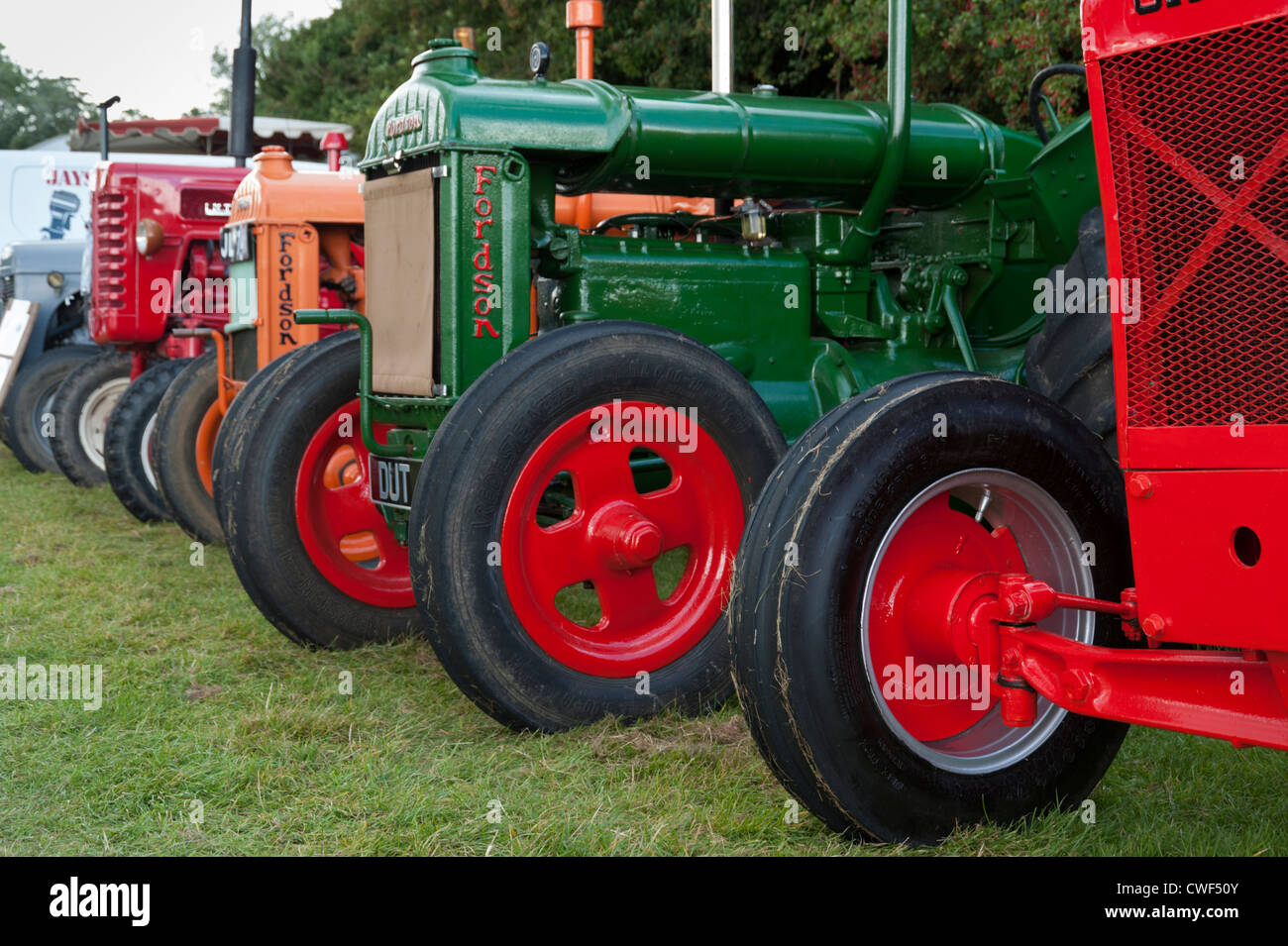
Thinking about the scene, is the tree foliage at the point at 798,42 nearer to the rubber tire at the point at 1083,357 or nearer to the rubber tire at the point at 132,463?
the rubber tire at the point at 1083,357

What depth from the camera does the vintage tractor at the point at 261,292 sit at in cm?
656

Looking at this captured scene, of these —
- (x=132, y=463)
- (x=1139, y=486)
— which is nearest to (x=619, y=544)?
(x=1139, y=486)

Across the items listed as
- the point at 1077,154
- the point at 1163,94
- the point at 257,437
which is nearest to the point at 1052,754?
the point at 1163,94

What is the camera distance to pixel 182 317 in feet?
28.9

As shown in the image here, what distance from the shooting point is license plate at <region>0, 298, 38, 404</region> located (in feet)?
34.2

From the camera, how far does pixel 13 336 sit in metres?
10.7

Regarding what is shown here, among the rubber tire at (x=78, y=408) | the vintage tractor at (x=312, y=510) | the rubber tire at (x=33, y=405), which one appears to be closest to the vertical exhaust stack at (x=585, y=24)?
the vintage tractor at (x=312, y=510)

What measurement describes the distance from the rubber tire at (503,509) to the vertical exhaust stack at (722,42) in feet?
4.80

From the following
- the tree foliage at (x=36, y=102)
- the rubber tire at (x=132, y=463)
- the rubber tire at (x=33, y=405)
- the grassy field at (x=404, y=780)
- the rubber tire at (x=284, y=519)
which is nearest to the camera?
the grassy field at (x=404, y=780)

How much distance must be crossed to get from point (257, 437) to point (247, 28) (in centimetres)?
562

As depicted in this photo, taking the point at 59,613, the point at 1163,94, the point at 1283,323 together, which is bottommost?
the point at 59,613

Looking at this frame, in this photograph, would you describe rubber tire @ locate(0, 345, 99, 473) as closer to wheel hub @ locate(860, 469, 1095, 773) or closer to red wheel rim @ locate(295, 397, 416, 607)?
red wheel rim @ locate(295, 397, 416, 607)
